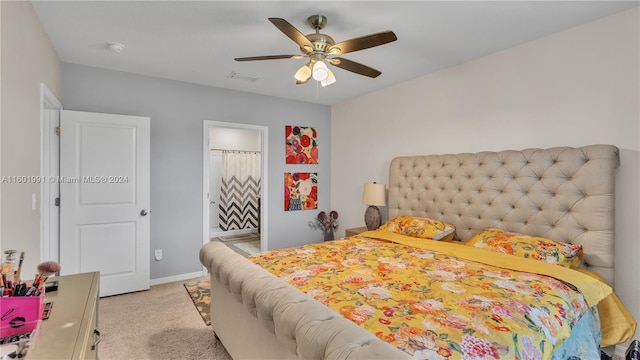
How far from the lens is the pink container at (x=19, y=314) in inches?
36.9

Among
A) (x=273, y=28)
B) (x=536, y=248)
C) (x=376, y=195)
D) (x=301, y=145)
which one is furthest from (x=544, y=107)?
(x=301, y=145)

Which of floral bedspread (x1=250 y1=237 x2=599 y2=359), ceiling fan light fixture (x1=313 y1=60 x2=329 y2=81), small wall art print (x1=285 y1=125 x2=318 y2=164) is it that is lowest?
floral bedspread (x1=250 y1=237 x2=599 y2=359)

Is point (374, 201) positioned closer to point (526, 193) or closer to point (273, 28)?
point (526, 193)

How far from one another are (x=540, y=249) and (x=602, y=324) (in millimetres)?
615

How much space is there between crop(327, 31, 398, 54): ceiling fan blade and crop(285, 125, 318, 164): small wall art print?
96.8 inches

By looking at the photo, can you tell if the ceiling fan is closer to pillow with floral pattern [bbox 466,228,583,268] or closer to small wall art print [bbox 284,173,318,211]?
pillow with floral pattern [bbox 466,228,583,268]

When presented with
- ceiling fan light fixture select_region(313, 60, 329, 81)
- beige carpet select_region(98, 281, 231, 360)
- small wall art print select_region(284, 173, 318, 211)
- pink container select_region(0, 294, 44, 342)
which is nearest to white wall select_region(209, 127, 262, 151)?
small wall art print select_region(284, 173, 318, 211)

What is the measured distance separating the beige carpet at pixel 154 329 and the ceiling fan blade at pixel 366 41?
2.33 m

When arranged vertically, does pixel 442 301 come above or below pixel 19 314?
below

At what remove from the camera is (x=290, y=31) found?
1.84 metres

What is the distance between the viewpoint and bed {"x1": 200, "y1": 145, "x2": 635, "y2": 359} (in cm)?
116

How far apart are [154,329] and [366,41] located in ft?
9.09

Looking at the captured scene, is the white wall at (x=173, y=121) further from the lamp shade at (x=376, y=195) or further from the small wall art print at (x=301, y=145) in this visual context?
the lamp shade at (x=376, y=195)

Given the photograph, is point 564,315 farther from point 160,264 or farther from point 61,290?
point 160,264
